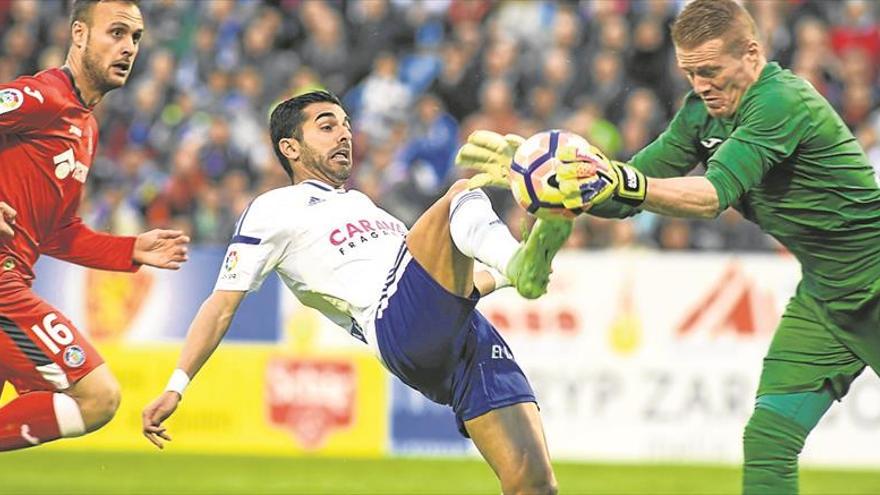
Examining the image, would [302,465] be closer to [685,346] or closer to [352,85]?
[685,346]

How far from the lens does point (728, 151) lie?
6781 mm

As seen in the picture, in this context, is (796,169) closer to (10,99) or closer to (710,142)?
(710,142)

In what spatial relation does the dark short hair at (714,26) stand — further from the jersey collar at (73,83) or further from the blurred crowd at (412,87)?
the blurred crowd at (412,87)

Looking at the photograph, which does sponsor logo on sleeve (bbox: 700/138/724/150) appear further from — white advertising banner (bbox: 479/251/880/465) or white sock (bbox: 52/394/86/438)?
white advertising banner (bbox: 479/251/880/465)

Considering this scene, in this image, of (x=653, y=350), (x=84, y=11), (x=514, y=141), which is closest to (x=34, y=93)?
(x=84, y=11)

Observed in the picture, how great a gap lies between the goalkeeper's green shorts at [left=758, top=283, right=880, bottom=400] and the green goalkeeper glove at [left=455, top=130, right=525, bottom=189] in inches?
74.0

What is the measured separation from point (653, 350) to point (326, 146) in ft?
24.2

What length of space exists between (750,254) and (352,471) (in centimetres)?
435

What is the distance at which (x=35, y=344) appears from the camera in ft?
26.9

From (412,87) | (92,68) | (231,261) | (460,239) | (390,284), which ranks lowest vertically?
(390,284)

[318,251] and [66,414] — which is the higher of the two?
[318,251]

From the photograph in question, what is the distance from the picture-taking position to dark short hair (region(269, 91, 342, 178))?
27.3 ft

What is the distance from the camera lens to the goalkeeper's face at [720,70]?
7.09 meters

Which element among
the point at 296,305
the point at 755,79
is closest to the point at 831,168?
the point at 755,79
